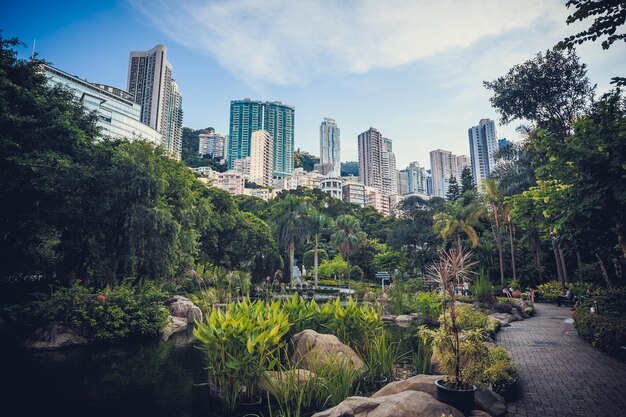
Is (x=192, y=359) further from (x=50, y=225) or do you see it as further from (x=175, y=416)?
(x=50, y=225)

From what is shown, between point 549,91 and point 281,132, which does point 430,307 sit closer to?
point 549,91

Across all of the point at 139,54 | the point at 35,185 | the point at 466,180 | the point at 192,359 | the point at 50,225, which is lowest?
the point at 192,359

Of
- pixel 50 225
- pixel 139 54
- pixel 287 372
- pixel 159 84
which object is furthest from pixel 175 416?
pixel 139 54

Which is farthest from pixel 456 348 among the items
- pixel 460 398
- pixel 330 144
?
pixel 330 144

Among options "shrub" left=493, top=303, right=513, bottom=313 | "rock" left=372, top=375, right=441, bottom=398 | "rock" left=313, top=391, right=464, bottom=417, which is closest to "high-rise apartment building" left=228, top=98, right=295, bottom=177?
"shrub" left=493, top=303, right=513, bottom=313

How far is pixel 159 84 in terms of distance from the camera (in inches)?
4621

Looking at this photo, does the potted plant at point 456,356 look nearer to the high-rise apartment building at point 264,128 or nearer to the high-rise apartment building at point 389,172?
the high-rise apartment building at point 264,128

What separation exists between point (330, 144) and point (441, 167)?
63.8 m

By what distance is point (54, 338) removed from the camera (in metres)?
10.7

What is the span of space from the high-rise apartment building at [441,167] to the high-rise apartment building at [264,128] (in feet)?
269

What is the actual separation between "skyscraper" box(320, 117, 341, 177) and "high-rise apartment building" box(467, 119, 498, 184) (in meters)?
69.0

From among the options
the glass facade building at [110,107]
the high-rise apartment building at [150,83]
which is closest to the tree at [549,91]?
the glass facade building at [110,107]

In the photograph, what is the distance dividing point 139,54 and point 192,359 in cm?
13577

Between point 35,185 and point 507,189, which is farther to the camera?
point 507,189
